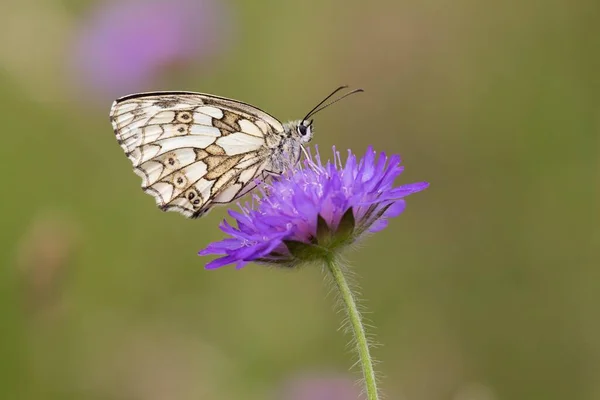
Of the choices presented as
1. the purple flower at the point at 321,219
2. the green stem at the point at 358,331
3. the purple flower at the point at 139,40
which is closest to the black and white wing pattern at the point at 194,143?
the purple flower at the point at 321,219

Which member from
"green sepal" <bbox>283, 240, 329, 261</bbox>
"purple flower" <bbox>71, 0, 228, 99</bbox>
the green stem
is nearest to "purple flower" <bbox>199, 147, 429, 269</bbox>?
"green sepal" <bbox>283, 240, 329, 261</bbox>

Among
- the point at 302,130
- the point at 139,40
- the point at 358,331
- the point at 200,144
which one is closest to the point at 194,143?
the point at 200,144

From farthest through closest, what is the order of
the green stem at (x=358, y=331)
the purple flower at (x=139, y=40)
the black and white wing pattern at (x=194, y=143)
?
the purple flower at (x=139, y=40)
the black and white wing pattern at (x=194, y=143)
the green stem at (x=358, y=331)

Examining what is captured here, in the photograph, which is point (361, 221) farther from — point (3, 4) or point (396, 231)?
point (3, 4)

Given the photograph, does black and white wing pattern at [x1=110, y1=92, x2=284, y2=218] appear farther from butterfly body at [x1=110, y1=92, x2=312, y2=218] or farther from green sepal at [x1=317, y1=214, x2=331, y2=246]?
green sepal at [x1=317, y1=214, x2=331, y2=246]

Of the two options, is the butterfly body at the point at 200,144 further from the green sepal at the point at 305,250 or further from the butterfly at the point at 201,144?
the green sepal at the point at 305,250
